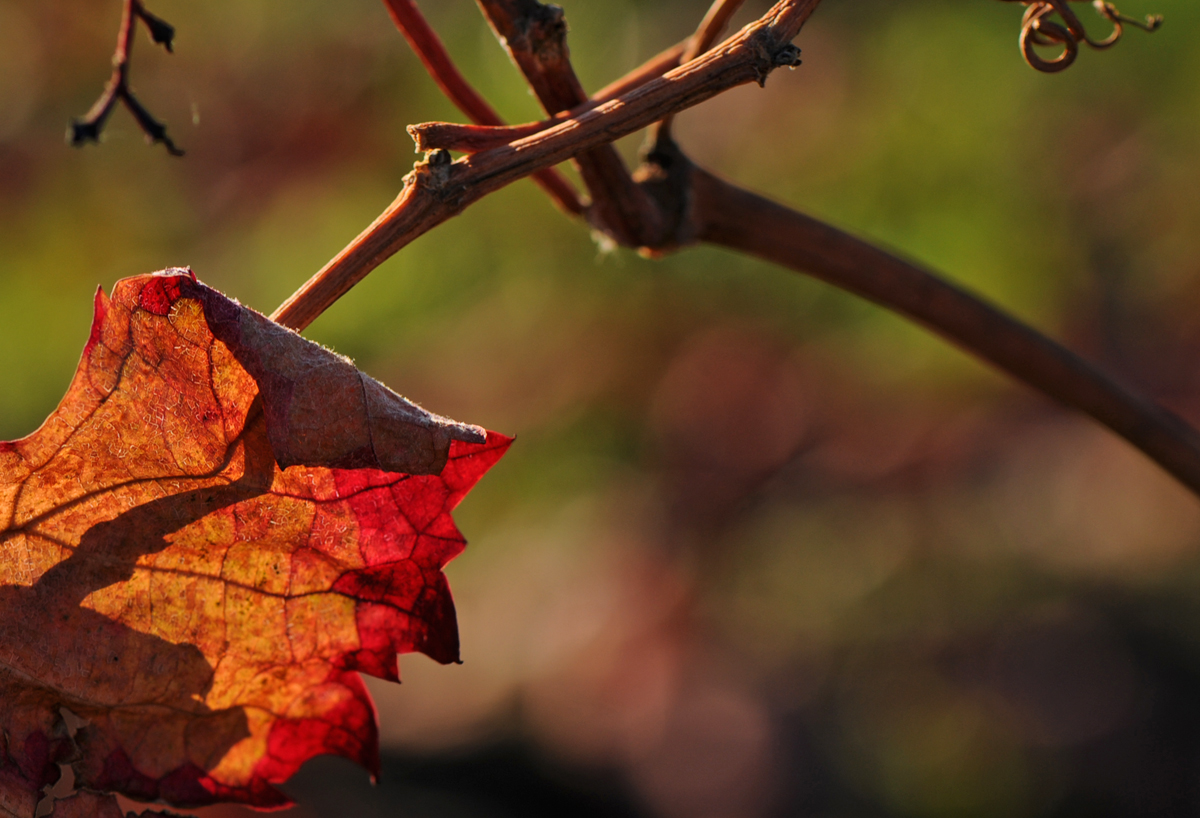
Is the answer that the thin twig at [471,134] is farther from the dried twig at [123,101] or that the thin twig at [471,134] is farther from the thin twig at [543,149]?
the dried twig at [123,101]

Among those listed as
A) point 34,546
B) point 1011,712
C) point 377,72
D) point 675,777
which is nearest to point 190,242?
point 377,72

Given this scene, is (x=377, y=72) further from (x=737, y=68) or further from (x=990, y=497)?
(x=737, y=68)

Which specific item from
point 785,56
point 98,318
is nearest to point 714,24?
point 785,56

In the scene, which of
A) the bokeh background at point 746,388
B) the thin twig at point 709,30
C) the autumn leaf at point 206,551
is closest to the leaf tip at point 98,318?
the autumn leaf at point 206,551

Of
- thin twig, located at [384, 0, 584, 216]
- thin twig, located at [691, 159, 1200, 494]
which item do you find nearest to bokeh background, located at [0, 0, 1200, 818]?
thin twig, located at [691, 159, 1200, 494]

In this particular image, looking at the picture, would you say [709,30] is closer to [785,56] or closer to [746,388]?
[785,56]
